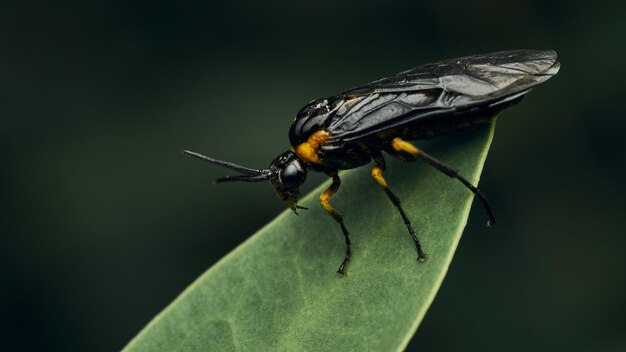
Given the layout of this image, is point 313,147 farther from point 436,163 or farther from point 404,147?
point 436,163

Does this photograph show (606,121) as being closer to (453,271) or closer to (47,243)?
(453,271)

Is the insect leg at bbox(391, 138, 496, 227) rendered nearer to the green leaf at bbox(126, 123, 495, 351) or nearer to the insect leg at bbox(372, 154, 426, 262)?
the green leaf at bbox(126, 123, 495, 351)

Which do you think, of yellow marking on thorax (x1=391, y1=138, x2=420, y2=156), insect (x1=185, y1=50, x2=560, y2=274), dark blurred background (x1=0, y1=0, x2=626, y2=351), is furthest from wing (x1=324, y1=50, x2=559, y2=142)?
dark blurred background (x1=0, y1=0, x2=626, y2=351)

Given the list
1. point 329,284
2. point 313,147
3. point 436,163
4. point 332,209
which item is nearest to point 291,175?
point 313,147

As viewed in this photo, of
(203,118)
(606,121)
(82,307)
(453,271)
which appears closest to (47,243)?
(82,307)

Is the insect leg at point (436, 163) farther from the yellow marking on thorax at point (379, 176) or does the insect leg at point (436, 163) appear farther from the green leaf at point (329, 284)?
the yellow marking on thorax at point (379, 176)

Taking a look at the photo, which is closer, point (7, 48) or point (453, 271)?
point (453, 271)
